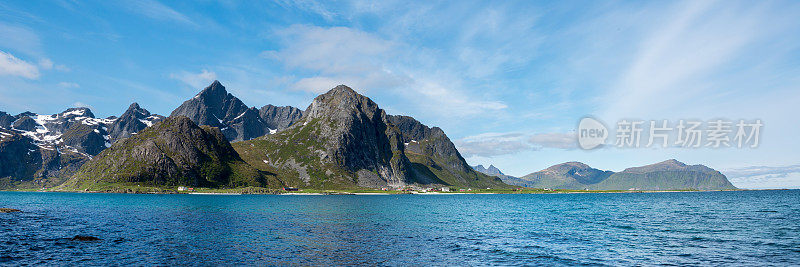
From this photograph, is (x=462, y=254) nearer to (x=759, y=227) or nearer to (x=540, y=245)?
(x=540, y=245)

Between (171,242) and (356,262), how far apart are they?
28236 millimetres

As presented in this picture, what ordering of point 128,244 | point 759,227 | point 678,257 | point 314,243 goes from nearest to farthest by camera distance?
point 678,257
point 128,244
point 314,243
point 759,227

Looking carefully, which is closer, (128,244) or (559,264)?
(559,264)

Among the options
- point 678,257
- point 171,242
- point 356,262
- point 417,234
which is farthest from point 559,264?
point 171,242

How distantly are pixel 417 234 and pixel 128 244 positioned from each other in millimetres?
39381

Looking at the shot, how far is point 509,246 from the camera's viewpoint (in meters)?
53.4

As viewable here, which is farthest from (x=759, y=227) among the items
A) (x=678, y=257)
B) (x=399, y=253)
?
(x=399, y=253)

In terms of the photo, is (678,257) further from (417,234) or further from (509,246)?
(417,234)

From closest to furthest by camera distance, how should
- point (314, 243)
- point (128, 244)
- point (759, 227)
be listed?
point (128, 244) → point (314, 243) → point (759, 227)

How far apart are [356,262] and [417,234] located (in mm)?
24824

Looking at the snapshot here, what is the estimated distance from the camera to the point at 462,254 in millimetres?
47062

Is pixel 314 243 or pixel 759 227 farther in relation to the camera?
pixel 759 227

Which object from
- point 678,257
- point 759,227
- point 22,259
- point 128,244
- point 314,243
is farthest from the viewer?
point 759,227

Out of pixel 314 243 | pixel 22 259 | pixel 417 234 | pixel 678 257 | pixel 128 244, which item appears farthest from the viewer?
pixel 417 234
